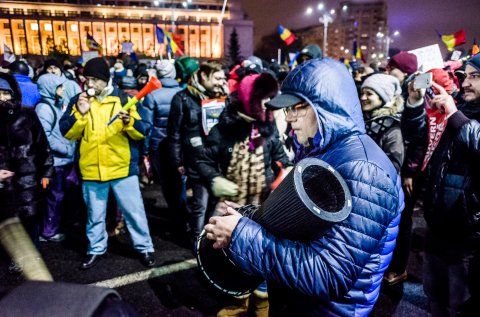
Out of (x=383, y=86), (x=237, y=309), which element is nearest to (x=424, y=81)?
(x=383, y=86)

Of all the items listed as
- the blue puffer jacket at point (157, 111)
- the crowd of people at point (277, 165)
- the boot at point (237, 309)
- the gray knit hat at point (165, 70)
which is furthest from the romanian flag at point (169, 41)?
the boot at point (237, 309)

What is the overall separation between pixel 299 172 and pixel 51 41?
9254cm

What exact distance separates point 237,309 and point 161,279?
1129 mm

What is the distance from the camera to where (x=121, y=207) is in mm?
4141

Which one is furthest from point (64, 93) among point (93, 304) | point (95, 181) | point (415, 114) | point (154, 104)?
point (93, 304)

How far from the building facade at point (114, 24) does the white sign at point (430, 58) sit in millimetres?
79655

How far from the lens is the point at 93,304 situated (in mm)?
695

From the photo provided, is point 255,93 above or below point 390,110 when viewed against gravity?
above

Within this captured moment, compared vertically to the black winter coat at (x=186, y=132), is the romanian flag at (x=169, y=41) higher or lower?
higher

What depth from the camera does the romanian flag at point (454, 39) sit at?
9.63 metres

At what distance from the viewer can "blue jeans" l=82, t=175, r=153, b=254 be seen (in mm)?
4043

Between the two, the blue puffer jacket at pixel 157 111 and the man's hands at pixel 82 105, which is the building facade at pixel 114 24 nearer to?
the blue puffer jacket at pixel 157 111

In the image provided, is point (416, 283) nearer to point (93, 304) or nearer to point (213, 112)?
point (213, 112)

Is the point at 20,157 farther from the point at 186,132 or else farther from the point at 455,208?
the point at 455,208
